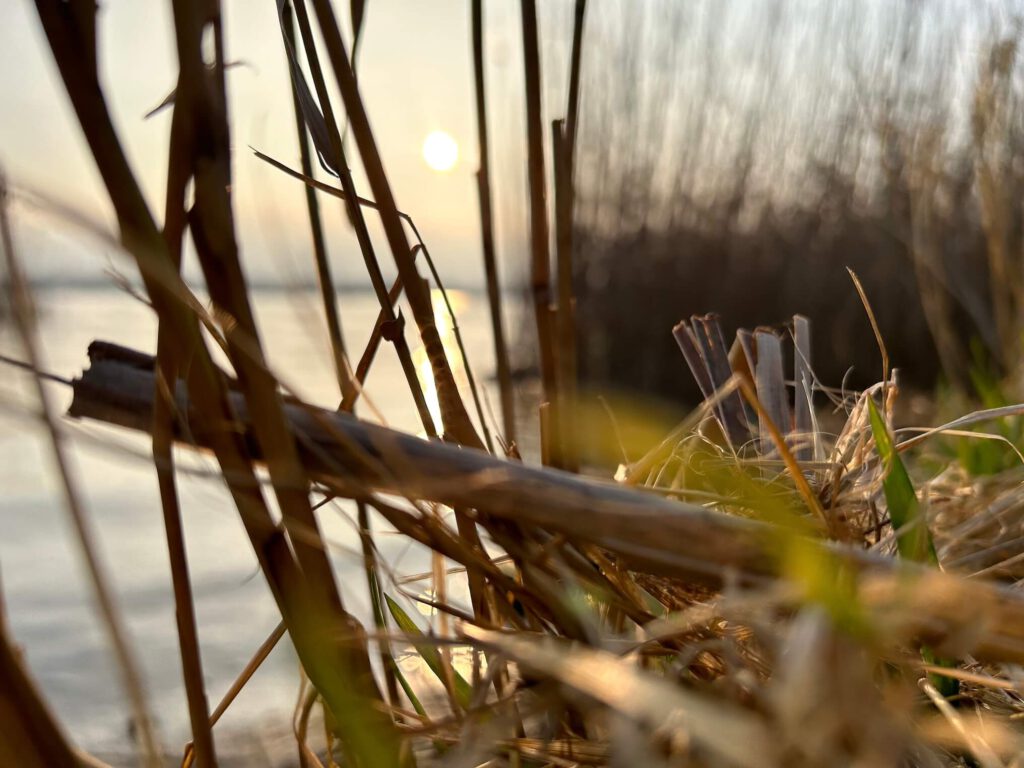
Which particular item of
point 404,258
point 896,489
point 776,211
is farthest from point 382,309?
point 776,211

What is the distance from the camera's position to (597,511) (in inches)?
10.5

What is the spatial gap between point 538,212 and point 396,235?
0.49 feet

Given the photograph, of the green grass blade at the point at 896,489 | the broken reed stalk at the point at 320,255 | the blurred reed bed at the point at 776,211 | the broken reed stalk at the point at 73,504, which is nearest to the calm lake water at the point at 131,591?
the broken reed stalk at the point at 320,255

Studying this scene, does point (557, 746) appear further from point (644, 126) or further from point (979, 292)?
point (979, 292)

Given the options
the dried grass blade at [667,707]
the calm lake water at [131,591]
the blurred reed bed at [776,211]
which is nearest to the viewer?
the dried grass blade at [667,707]

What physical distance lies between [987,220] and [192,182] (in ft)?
5.49

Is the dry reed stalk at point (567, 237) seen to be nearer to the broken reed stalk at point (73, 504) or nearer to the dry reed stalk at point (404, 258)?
the dry reed stalk at point (404, 258)

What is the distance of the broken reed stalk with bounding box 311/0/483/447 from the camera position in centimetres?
33

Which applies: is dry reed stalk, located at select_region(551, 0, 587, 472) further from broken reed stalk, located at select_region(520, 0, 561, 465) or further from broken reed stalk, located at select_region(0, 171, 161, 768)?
broken reed stalk, located at select_region(0, 171, 161, 768)

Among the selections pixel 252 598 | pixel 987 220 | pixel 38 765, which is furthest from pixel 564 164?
pixel 987 220

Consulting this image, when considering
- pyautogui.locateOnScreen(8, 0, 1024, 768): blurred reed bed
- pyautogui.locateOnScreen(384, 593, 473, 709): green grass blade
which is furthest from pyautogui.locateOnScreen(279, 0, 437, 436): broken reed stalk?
pyautogui.locateOnScreen(384, 593, 473, 709): green grass blade

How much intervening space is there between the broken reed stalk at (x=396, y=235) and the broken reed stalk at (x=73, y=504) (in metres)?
0.13

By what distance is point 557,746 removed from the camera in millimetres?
368

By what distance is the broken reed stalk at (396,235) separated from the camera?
332 millimetres
